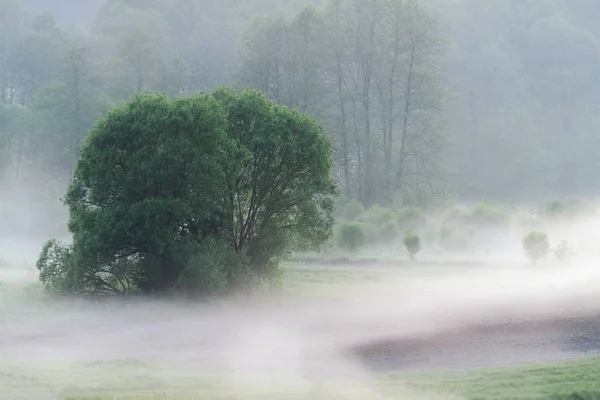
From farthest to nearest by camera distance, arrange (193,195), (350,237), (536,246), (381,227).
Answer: (381,227) → (350,237) → (536,246) → (193,195)

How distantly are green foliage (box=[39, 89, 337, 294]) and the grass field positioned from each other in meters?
7.87

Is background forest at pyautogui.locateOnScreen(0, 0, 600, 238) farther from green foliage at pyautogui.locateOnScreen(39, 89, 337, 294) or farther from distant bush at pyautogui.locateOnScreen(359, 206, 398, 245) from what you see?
green foliage at pyautogui.locateOnScreen(39, 89, 337, 294)

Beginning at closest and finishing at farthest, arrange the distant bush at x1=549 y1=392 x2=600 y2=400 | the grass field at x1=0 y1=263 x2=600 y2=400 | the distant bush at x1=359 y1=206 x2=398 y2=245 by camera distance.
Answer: the grass field at x1=0 y1=263 x2=600 y2=400
the distant bush at x1=549 y1=392 x2=600 y2=400
the distant bush at x1=359 y1=206 x2=398 y2=245

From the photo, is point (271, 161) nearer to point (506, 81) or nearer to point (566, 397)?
point (566, 397)

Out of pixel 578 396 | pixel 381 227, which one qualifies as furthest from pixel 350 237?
pixel 578 396

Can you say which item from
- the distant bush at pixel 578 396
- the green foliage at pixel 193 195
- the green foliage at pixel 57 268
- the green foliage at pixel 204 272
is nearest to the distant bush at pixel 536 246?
the green foliage at pixel 193 195

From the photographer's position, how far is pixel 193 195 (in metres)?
29.0

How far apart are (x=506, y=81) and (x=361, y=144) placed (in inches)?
1411

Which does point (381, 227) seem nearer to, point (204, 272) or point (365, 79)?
point (365, 79)

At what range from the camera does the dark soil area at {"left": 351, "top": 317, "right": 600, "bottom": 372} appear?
2112 cm

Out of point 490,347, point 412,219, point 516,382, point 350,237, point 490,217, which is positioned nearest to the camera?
point 516,382

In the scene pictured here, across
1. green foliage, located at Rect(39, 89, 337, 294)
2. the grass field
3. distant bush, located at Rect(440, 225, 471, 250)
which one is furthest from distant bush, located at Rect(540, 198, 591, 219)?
the grass field

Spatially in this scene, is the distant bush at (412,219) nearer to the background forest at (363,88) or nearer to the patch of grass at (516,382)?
the background forest at (363,88)

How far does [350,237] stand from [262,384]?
27.2m
